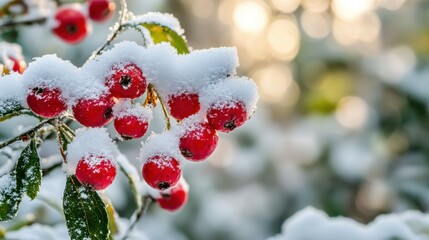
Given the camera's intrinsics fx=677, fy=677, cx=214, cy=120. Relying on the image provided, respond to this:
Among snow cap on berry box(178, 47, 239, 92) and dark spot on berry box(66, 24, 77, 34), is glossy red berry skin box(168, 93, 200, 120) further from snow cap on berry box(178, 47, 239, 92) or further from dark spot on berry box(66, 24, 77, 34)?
dark spot on berry box(66, 24, 77, 34)

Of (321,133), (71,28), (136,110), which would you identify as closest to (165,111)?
(136,110)

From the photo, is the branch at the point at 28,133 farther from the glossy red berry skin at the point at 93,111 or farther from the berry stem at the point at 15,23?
the berry stem at the point at 15,23

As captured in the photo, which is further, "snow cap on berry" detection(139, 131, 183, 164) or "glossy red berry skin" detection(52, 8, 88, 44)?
"glossy red berry skin" detection(52, 8, 88, 44)

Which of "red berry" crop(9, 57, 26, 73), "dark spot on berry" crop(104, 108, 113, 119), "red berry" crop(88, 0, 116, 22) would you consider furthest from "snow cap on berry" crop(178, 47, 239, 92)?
"red berry" crop(88, 0, 116, 22)

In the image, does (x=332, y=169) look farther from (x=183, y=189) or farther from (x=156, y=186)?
(x=156, y=186)

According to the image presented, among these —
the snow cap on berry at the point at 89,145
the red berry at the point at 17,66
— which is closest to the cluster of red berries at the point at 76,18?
the red berry at the point at 17,66

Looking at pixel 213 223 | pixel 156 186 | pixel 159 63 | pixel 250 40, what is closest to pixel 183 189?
pixel 156 186

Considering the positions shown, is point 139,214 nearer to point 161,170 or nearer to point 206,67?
point 161,170
